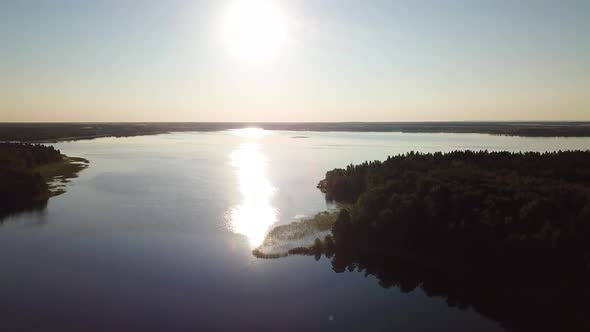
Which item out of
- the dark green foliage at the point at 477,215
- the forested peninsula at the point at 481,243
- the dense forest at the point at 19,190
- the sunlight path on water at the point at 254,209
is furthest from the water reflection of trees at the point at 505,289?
the dense forest at the point at 19,190

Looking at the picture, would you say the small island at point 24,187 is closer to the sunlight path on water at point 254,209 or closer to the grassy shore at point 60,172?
the grassy shore at point 60,172

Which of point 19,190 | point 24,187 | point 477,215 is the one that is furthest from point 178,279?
point 24,187

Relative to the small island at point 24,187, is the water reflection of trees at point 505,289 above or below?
below

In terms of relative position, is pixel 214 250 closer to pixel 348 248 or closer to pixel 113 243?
pixel 113 243

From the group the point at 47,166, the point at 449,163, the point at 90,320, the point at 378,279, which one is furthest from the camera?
the point at 47,166

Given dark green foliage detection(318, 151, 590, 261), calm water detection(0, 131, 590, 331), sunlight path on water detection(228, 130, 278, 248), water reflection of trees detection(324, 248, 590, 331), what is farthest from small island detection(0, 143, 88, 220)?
water reflection of trees detection(324, 248, 590, 331)

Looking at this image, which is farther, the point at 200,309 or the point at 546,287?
the point at 546,287

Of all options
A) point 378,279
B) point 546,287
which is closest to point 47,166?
point 378,279

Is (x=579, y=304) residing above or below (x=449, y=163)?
below
